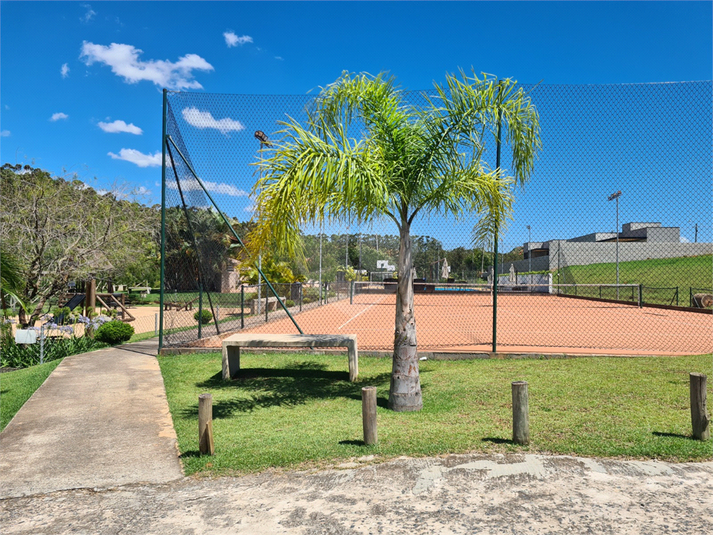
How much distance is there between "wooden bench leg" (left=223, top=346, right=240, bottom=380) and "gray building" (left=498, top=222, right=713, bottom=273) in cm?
658

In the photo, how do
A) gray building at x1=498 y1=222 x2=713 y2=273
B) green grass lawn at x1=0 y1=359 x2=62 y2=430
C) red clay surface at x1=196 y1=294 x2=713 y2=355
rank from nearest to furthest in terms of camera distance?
green grass lawn at x1=0 y1=359 x2=62 y2=430, red clay surface at x1=196 y1=294 x2=713 y2=355, gray building at x1=498 y1=222 x2=713 y2=273

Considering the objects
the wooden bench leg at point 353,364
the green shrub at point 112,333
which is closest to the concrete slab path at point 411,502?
the wooden bench leg at point 353,364

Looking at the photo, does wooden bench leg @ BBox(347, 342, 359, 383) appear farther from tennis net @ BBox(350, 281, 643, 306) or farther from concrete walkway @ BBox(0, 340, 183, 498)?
tennis net @ BBox(350, 281, 643, 306)

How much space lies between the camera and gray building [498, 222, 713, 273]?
436 inches

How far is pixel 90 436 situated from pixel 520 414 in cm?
444

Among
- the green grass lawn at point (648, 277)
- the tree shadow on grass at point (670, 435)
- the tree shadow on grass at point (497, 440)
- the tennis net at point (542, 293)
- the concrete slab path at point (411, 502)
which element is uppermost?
the green grass lawn at point (648, 277)

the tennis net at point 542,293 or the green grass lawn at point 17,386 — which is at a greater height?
the tennis net at point 542,293

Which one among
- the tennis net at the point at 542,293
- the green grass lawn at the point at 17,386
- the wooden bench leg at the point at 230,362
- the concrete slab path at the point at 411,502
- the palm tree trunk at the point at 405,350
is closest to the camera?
the concrete slab path at the point at 411,502

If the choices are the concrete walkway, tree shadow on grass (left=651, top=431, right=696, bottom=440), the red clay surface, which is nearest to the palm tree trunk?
tree shadow on grass (left=651, top=431, right=696, bottom=440)

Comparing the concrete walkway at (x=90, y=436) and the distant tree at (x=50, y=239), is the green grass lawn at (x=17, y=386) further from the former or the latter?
the distant tree at (x=50, y=239)

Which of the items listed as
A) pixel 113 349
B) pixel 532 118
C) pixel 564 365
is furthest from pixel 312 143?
pixel 113 349

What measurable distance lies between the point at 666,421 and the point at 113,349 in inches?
411

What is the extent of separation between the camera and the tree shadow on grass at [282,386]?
22.0ft

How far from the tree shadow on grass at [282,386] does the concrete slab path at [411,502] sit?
89.0 inches
